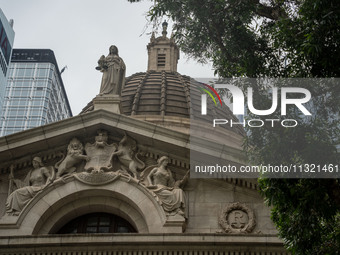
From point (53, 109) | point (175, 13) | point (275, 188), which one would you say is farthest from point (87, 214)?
point (53, 109)

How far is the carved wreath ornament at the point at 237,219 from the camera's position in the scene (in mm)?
19622

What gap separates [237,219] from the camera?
65.5 feet

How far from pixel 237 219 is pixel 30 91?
9286cm

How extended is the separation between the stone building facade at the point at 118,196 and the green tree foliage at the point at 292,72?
14.0ft

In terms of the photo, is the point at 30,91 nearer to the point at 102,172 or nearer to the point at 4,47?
the point at 4,47

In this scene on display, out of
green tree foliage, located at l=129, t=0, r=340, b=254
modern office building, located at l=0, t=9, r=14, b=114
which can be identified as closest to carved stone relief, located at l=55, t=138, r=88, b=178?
green tree foliage, located at l=129, t=0, r=340, b=254

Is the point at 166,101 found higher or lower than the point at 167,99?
lower

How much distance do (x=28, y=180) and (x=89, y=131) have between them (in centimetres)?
262

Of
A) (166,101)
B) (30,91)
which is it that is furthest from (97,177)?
(30,91)

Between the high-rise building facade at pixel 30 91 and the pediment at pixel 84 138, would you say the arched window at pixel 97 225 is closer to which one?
the pediment at pixel 84 138

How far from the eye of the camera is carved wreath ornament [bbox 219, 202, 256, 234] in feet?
64.4

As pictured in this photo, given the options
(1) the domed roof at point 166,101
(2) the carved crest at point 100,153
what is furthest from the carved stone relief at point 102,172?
(1) the domed roof at point 166,101

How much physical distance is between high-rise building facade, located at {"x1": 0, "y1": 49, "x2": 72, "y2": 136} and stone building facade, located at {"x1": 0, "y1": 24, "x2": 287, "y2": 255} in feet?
278

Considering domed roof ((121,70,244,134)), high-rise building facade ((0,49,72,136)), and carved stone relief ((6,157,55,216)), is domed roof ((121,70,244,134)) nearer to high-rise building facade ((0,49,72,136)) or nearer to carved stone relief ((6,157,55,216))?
carved stone relief ((6,157,55,216))
